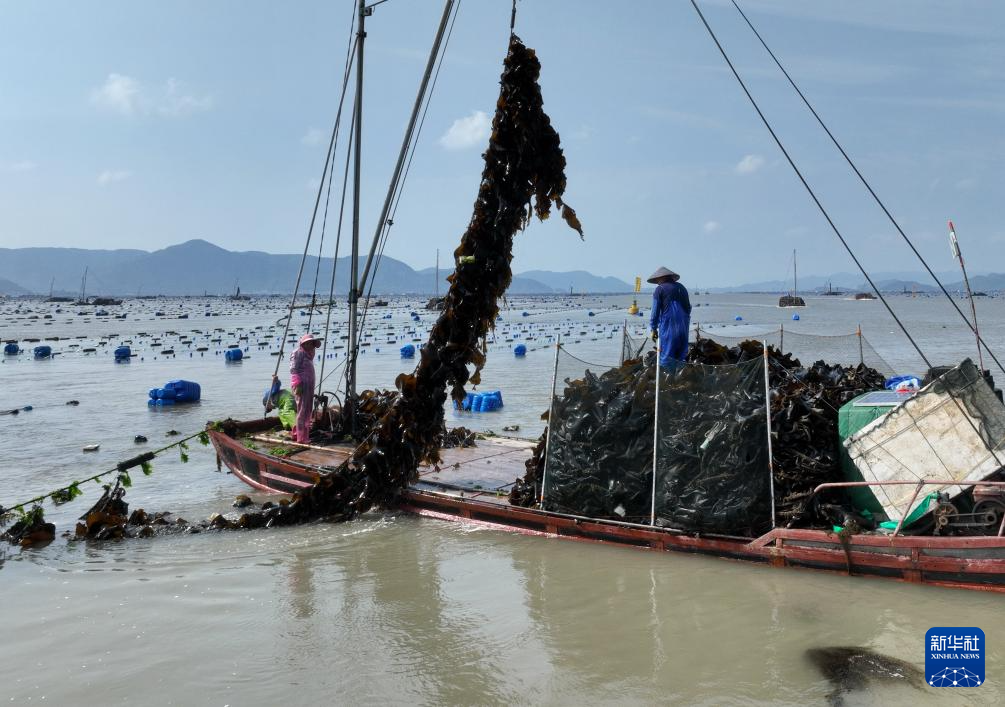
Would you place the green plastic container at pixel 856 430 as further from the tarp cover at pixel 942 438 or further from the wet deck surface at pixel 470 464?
the wet deck surface at pixel 470 464

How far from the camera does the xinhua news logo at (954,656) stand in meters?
6.73

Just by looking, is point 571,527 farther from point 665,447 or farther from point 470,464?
point 470,464

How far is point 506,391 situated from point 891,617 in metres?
22.9

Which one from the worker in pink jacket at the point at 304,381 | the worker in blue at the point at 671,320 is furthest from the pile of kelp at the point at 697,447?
the worker in pink jacket at the point at 304,381

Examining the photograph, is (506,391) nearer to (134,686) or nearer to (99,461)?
(99,461)

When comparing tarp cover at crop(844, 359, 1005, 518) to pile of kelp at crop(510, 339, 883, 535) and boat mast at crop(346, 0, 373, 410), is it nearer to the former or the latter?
pile of kelp at crop(510, 339, 883, 535)

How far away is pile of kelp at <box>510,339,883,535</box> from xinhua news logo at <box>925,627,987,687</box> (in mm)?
1931

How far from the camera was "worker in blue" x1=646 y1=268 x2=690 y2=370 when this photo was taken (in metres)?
11.2

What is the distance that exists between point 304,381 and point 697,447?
308 inches

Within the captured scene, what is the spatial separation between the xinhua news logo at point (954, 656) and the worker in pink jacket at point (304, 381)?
10170 millimetres

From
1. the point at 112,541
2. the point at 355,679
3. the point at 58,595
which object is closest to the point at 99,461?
the point at 112,541

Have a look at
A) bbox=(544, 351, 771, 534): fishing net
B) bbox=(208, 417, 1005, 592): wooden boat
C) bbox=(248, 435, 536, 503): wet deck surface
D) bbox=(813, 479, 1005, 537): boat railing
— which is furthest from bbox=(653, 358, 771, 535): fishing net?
bbox=(248, 435, 536, 503): wet deck surface

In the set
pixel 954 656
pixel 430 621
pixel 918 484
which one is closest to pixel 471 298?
pixel 430 621

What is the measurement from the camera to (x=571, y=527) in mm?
10289
